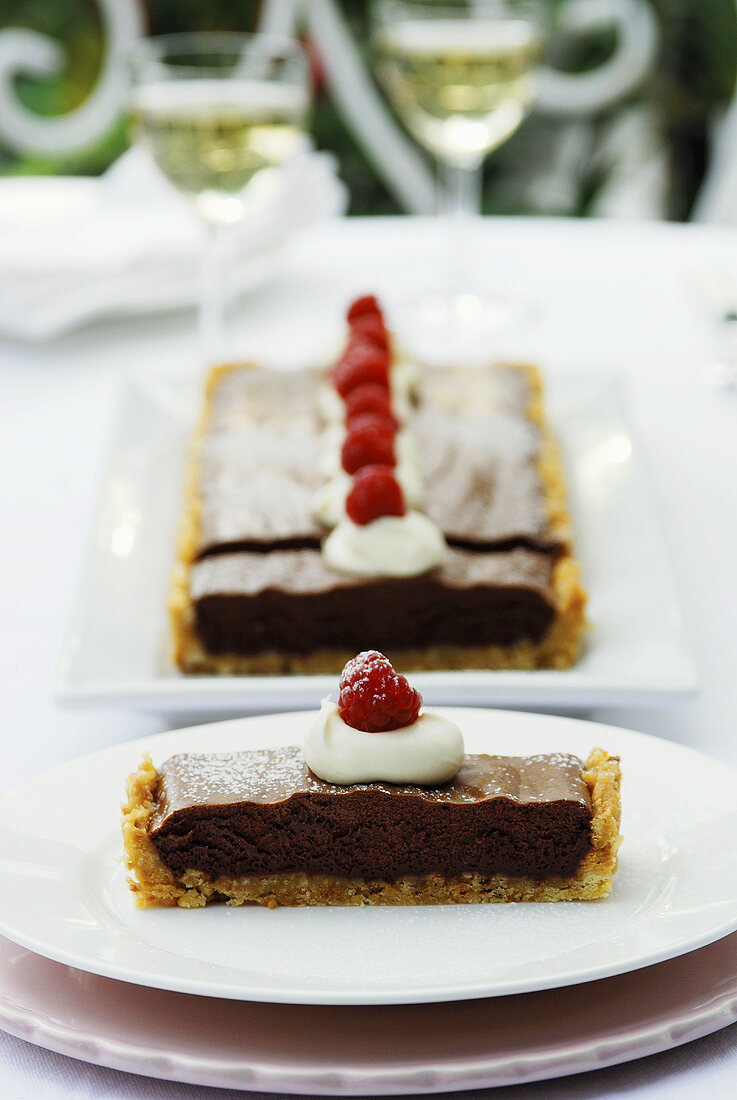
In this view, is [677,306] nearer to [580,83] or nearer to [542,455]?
[542,455]

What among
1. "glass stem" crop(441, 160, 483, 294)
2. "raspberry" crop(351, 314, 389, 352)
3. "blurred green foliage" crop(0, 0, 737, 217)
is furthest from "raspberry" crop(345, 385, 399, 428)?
"blurred green foliage" crop(0, 0, 737, 217)

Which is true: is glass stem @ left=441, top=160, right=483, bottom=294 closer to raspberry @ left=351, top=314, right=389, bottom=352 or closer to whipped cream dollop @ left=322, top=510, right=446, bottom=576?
raspberry @ left=351, top=314, right=389, bottom=352

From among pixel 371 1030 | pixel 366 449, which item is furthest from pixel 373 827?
pixel 366 449

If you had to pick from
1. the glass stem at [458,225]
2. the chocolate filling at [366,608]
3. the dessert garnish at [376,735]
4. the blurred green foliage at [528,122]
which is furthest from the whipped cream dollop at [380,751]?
the blurred green foliage at [528,122]

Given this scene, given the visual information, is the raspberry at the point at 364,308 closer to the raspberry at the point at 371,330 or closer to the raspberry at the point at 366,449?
the raspberry at the point at 371,330

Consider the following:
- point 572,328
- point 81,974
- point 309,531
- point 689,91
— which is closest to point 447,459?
point 309,531

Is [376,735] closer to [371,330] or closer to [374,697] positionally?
[374,697]

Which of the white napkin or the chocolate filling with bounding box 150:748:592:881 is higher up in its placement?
the white napkin
